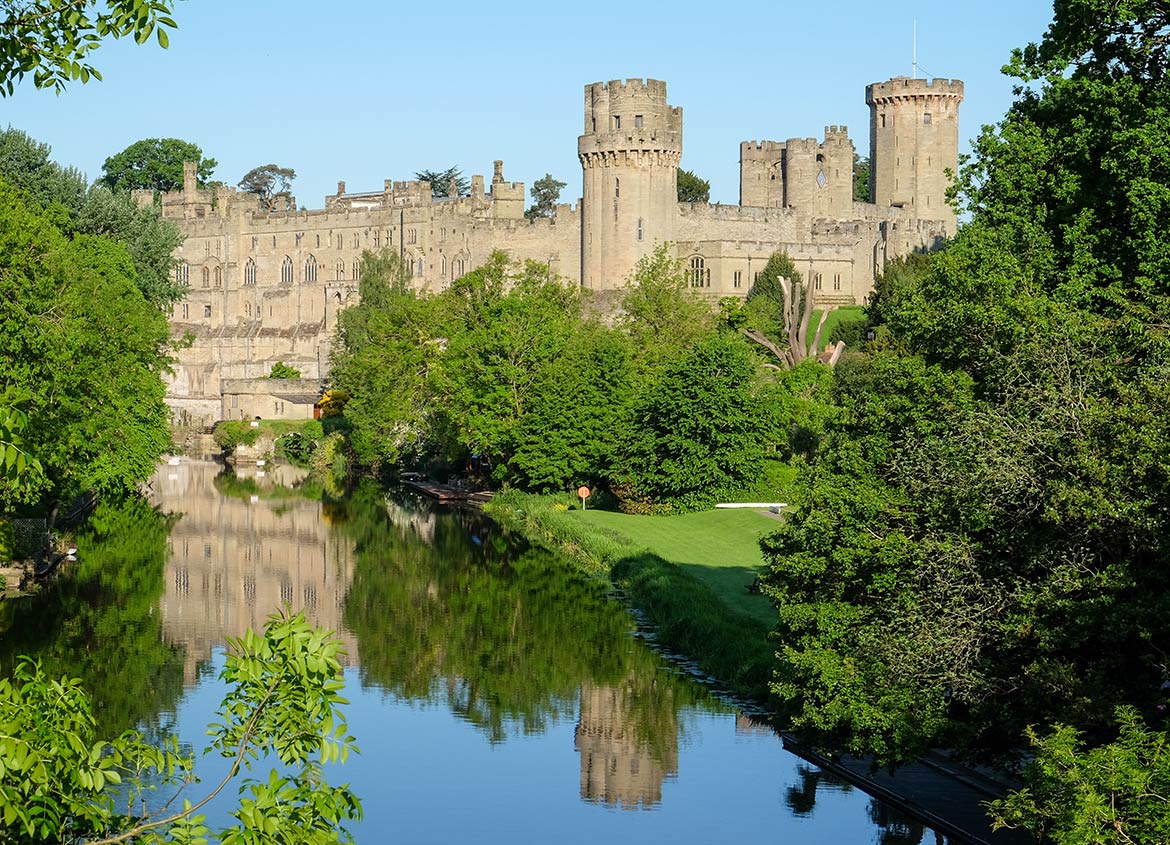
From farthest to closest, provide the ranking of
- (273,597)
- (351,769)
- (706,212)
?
(706,212) < (273,597) < (351,769)

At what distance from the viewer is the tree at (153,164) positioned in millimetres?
119812

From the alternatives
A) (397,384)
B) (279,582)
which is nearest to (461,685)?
(279,582)

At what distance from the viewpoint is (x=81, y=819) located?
8.56 m

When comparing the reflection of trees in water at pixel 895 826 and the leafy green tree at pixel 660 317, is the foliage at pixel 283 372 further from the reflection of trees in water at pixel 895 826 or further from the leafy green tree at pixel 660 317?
the reflection of trees in water at pixel 895 826

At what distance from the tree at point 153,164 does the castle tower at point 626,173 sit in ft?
161

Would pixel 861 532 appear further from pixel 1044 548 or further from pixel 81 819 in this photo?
pixel 81 819

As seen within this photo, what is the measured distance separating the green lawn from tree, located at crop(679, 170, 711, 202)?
62.4 m

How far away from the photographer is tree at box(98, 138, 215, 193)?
119812mm

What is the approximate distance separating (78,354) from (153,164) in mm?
90895

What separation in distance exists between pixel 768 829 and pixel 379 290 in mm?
61073

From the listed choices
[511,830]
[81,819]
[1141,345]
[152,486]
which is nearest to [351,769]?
[511,830]

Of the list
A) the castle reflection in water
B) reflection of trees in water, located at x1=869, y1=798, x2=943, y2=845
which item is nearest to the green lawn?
the castle reflection in water

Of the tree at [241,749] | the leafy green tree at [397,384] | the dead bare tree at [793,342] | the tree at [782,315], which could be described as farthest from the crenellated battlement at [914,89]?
the tree at [241,749]

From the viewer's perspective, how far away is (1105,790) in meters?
13.5
